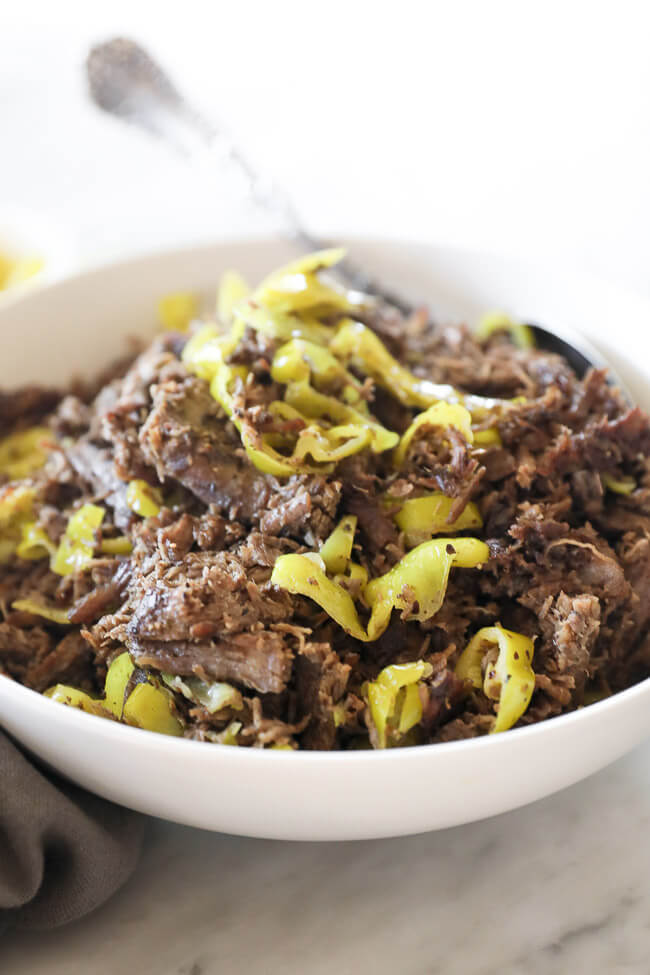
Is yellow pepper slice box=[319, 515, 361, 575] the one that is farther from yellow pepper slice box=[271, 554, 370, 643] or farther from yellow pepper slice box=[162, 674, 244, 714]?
yellow pepper slice box=[162, 674, 244, 714]

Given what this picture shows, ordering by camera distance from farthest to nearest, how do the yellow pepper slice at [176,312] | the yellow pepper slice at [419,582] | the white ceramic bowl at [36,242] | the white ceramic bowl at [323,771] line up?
1. the white ceramic bowl at [36,242]
2. the yellow pepper slice at [176,312]
3. the yellow pepper slice at [419,582]
4. the white ceramic bowl at [323,771]

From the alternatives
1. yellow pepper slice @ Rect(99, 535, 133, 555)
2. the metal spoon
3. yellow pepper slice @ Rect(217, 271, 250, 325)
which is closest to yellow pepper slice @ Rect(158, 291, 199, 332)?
yellow pepper slice @ Rect(217, 271, 250, 325)

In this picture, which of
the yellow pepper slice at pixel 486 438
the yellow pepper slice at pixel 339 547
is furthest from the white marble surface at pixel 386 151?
the yellow pepper slice at pixel 486 438

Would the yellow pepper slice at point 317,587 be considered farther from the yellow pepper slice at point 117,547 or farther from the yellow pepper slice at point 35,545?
the yellow pepper slice at point 35,545

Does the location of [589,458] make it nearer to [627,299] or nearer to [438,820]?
[627,299]

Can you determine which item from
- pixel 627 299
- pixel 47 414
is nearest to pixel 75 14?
pixel 47 414

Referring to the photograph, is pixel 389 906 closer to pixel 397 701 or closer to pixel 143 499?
pixel 397 701
